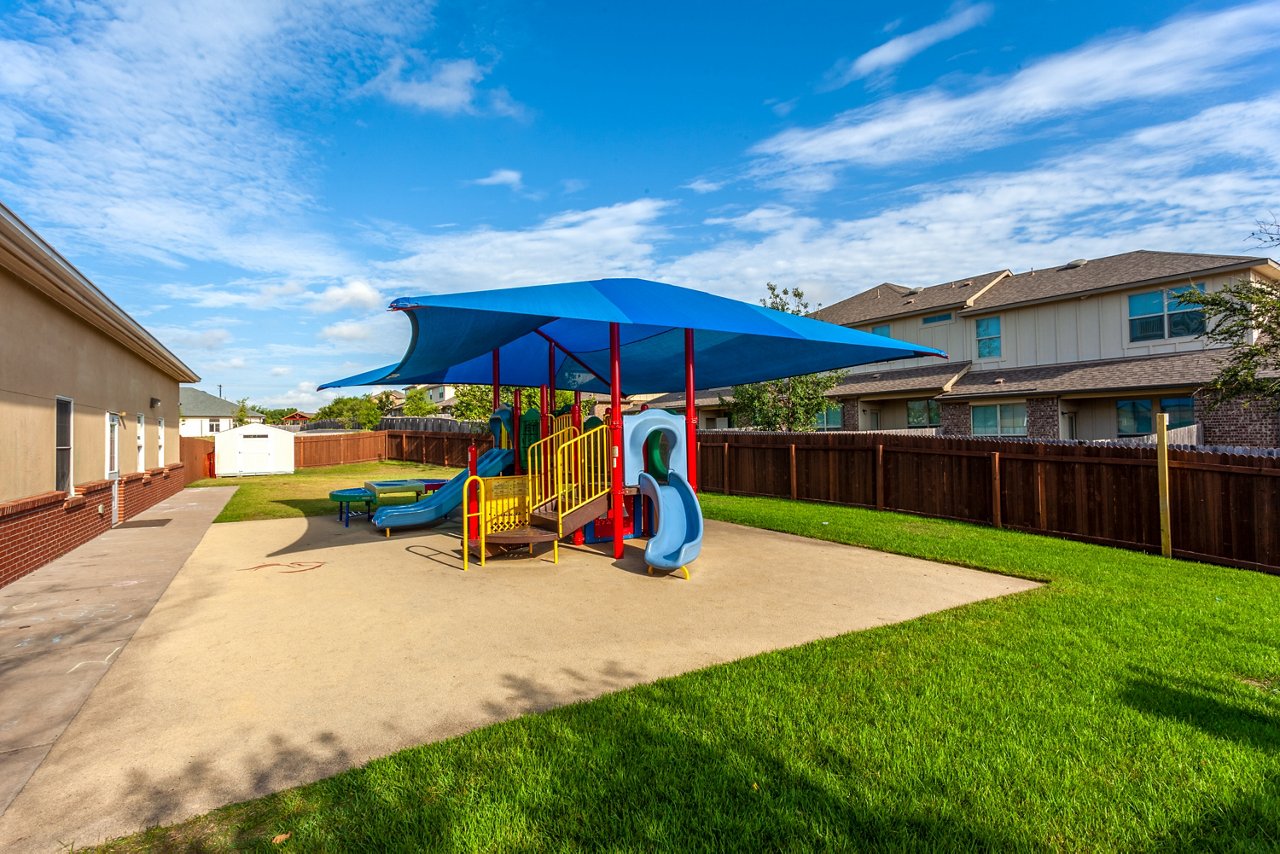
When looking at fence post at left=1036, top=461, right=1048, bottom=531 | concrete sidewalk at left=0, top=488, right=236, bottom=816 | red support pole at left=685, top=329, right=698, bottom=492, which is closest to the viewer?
concrete sidewalk at left=0, top=488, right=236, bottom=816

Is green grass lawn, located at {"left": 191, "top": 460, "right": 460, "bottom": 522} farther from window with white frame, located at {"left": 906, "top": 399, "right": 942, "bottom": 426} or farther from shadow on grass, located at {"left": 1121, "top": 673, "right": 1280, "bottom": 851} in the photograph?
window with white frame, located at {"left": 906, "top": 399, "right": 942, "bottom": 426}

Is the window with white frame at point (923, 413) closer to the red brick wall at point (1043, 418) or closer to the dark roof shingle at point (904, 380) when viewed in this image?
the dark roof shingle at point (904, 380)

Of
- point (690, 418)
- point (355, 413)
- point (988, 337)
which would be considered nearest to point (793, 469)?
point (690, 418)

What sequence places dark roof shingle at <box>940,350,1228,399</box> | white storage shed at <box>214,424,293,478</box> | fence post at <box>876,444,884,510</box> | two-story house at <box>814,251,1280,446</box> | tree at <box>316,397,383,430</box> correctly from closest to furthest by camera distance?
fence post at <box>876,444,884,510</box>
dark roof shingle at <box>940,350,1228,399</box>
two-story house at <box>814,251,1280,446</box>
white storage shed at <box>214,424,293,478</box>
tree at <box>316,397,383,430</box>

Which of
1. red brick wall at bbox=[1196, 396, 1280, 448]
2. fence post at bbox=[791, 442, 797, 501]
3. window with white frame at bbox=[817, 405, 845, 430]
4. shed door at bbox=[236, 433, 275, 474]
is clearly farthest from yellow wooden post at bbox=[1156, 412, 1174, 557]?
shed door at bbox=[236, 433, 275, 474]

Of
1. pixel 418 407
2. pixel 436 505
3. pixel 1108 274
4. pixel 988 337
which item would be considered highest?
pixel 1108 274

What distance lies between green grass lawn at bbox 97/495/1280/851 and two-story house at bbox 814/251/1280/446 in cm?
1541

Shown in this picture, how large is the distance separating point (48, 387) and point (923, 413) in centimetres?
2325

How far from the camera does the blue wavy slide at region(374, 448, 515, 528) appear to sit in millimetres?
10914

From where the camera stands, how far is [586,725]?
362 centimetres

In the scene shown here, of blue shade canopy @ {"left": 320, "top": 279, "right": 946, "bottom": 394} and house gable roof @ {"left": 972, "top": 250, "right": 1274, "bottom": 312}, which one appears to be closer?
blue shade canopy @ {"left": 320, "top": 279, "right": 946, "bottom": 394}

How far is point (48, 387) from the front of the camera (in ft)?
28.6

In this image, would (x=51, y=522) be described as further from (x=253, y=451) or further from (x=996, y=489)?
(x=253, y=451)

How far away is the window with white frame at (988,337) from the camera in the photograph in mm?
21875
